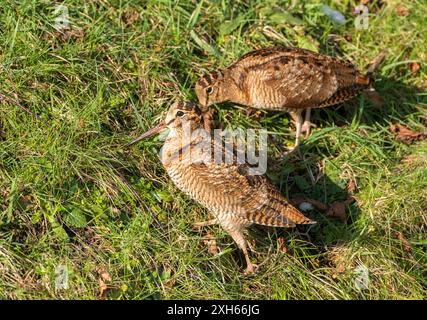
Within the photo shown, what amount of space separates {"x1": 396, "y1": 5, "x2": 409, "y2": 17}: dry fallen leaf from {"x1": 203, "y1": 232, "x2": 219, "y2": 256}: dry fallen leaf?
3.45m

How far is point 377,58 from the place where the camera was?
7.98 m

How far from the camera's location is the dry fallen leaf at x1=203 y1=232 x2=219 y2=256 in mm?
6105

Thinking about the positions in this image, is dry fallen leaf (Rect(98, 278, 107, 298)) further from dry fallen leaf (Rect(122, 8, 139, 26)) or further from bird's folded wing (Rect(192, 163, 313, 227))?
dry fallen leaf (Rect(122, 8, 139, 26))

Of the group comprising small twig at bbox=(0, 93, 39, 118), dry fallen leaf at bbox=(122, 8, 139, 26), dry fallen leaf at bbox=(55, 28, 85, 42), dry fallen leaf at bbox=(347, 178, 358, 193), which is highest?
dry fallen leaf at bbox=(55, 28, 85, 42)

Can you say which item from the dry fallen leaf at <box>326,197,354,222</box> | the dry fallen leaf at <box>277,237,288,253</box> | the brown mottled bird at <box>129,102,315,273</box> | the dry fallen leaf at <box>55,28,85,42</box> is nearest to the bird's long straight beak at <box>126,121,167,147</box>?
the brown mottled bird at <box>129,102,315,273</box>

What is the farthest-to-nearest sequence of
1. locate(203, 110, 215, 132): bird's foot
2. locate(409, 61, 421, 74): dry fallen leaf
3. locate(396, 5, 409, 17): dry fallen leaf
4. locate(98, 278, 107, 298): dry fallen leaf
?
1. locate(396, 5, 409, 17): dry fallen leaf
2. locate(409, 61, 421, 74): dry fallen leaf
3. locate(203, 110, 215, 132): bird's foot
4. locate(98, 278, 107, 298): dry fallen leaf

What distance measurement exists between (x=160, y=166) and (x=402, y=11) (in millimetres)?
3263

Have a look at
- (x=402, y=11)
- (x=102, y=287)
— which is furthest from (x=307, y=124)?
(x=102, y=287)

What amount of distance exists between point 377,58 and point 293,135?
4.29ft

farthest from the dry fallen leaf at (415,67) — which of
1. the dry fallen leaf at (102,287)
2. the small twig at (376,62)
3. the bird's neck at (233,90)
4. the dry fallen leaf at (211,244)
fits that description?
the dry fallen leaf at (102,287)

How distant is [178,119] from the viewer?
21.1 ft

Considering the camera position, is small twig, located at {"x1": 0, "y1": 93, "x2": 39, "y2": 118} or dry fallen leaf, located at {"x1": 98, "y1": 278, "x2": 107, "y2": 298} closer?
dry fallen leaf, located at {"x1": 98, "y1": 278, "x2": 107, "y2": 298}

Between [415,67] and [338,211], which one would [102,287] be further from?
[415,67]
